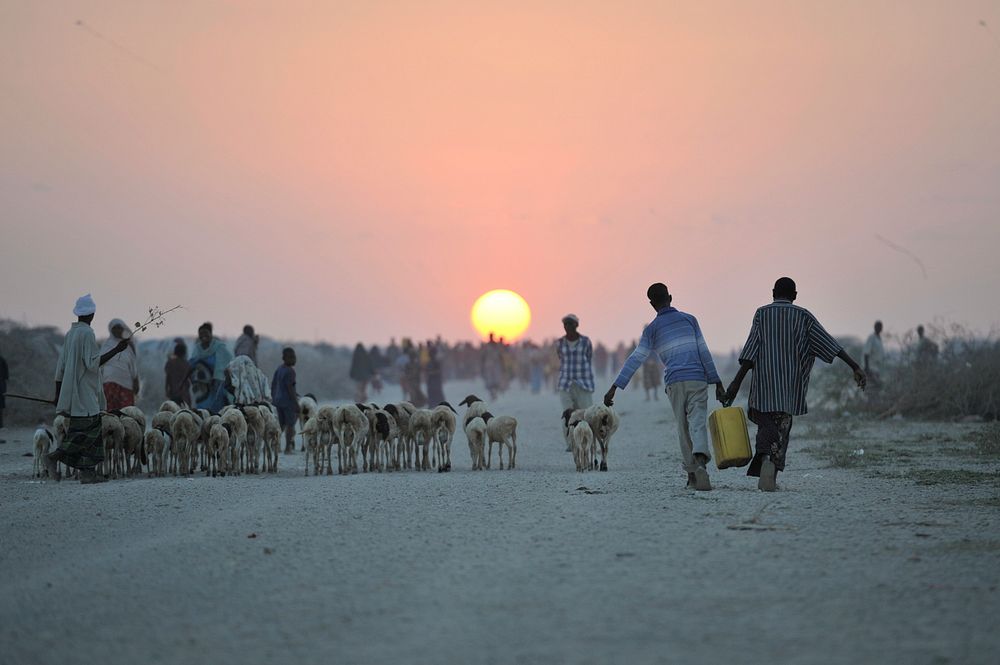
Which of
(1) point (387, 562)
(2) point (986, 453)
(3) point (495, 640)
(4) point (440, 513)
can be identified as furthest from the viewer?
(2) point (986, 453)

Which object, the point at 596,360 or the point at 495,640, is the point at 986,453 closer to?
the point at 495,640

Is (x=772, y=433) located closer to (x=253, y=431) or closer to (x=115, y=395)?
(x=253, y=431)

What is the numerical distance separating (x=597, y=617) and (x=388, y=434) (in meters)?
9.12

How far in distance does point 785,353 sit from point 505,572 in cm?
494

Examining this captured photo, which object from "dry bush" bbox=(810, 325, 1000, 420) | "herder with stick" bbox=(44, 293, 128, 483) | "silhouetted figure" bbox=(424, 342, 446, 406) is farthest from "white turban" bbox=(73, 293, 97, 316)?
"silhouetted figure" bbox=(424, 342, 446, 406)

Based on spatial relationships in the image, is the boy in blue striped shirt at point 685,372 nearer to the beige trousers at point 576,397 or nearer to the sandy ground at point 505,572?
the sandy ground at point 505,572

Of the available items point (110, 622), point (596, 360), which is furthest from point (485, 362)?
point (110, 622)

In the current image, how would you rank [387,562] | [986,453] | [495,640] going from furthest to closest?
[986,453], [387,562], [495,640]

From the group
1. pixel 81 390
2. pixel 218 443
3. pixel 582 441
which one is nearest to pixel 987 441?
pixel 582 441

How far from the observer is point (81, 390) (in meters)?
13.2

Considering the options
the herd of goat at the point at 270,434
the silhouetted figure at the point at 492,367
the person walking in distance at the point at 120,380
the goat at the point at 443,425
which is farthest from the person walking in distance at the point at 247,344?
the silhouetted figure at the point at 492,367

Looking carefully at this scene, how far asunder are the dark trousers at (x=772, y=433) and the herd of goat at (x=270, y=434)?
10.4 ft

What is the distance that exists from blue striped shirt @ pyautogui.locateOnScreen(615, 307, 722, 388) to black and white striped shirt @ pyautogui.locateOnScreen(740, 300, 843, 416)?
1.66ft

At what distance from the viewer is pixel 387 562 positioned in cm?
762
